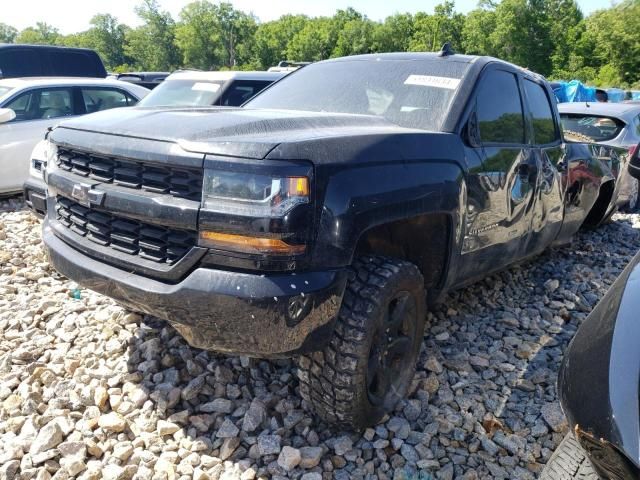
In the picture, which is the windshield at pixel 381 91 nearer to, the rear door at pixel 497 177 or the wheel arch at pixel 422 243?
the rear door at pixel 497 177

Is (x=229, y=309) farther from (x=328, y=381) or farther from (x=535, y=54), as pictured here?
(x=535, y=54)

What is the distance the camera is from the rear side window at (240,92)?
6527 mm

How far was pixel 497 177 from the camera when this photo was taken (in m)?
3.00

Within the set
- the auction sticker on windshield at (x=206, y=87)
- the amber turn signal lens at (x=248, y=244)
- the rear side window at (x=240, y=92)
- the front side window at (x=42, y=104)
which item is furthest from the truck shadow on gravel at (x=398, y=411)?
the front side window at (x=42, y=104)

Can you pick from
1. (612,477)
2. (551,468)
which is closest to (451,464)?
(551,468)

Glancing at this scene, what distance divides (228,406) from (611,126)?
270 inches

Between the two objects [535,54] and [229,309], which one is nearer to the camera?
[229,309]

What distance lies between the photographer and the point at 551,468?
2111mm

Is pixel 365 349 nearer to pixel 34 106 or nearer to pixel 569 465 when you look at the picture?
pixel 569 465

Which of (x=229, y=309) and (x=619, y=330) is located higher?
(x=619, y=330)

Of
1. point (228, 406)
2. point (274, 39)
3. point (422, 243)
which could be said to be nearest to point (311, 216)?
point (422, 243)

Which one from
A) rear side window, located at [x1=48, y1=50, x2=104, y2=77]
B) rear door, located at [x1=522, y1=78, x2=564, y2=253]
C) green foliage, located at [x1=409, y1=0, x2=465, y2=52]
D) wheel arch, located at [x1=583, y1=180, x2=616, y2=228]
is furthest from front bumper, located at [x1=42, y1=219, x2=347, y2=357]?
green foliage, located at [x1=409, y1=0, x2=465, y2=52]

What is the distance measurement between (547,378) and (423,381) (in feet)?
2.44

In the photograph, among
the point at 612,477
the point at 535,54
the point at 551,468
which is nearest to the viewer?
the point at 612,477
